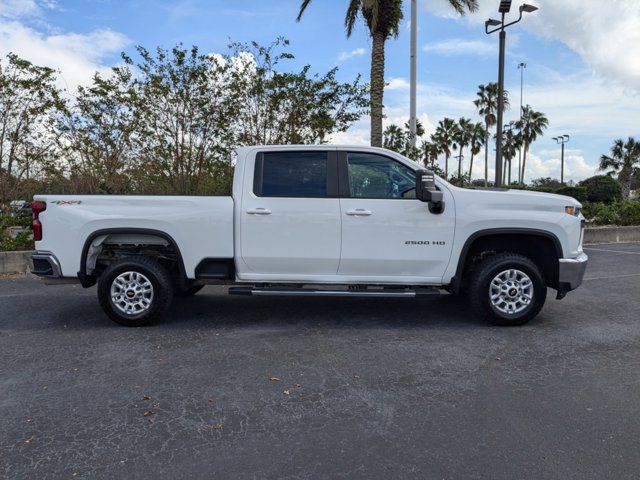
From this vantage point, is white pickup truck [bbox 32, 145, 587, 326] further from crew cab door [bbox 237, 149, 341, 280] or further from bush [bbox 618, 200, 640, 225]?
bush [bbox 618, 200, 640, 225]

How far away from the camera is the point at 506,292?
5.35 meters

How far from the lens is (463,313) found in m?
6.11

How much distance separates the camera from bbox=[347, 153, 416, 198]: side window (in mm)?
5355

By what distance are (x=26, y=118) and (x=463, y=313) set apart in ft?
32.4

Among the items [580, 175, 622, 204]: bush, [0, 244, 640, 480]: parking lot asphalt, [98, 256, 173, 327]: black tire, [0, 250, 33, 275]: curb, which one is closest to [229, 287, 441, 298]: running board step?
[0, 244, 640, 480]: parking lot asphalt

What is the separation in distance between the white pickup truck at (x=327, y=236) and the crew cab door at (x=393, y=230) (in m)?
0.01

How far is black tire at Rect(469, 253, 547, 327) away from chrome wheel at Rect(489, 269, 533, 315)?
11 millimetres

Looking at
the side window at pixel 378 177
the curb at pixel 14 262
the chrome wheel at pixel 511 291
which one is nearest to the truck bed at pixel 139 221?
the side window at pixel 378 177

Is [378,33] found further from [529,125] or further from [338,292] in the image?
[529,125]

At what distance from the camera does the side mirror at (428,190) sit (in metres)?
4.94

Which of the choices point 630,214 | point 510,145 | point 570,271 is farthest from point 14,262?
point 510,145

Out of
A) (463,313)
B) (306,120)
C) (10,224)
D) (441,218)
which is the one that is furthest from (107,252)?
(306,120)

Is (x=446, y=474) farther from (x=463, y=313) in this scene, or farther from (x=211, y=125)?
(x=211, y=125)

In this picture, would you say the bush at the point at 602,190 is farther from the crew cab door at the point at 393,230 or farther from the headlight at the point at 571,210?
the crew cab door at the point at 393,230
